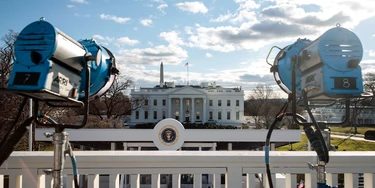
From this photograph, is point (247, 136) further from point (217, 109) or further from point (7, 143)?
point (217, 109)

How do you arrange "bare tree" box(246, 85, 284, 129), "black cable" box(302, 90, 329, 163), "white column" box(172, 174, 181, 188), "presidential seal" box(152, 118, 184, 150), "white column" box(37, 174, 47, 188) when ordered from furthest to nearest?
"bare tree" box(246, 85, 284, 129) → "presidential seal" box(152, 118, 184, 150) → "white column" box(172, 174, 181, 188) → "white column" box(37, 174, 47, 188) → "black cable" box(302, 90, 329, 163)

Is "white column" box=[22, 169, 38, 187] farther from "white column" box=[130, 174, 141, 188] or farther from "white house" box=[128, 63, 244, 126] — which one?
"white house" box=[128, 63, 244, 126]

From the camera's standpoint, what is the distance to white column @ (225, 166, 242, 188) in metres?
2.61

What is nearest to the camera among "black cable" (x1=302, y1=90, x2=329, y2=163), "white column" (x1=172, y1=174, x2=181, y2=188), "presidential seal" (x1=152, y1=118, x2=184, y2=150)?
"black cable" (x1=302, y1=90, x2=329, y2=163)

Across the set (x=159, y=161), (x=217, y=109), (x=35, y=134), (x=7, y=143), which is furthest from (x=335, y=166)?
(x=217, y=109)

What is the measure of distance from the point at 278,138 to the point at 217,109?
1672 inches

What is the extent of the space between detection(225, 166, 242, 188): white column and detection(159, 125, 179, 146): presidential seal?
13.0m

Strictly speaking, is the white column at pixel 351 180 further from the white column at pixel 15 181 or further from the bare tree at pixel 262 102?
the bare tree at pixel 262 102

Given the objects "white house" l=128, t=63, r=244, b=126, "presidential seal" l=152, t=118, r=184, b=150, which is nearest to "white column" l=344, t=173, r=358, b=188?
"presidential seal" l=152, t=118, r=184, b=150

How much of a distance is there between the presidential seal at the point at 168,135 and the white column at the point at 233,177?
511 inches

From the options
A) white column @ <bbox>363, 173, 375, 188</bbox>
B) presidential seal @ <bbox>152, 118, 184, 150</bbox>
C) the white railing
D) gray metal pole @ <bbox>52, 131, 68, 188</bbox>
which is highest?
gray metal pole @ <bbox>52, 131, 68, 188</bbox>

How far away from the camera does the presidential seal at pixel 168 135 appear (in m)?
15.5

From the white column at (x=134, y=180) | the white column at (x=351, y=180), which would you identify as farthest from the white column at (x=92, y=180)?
the white column at (x=351, y=180)

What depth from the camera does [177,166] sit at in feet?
8.46
